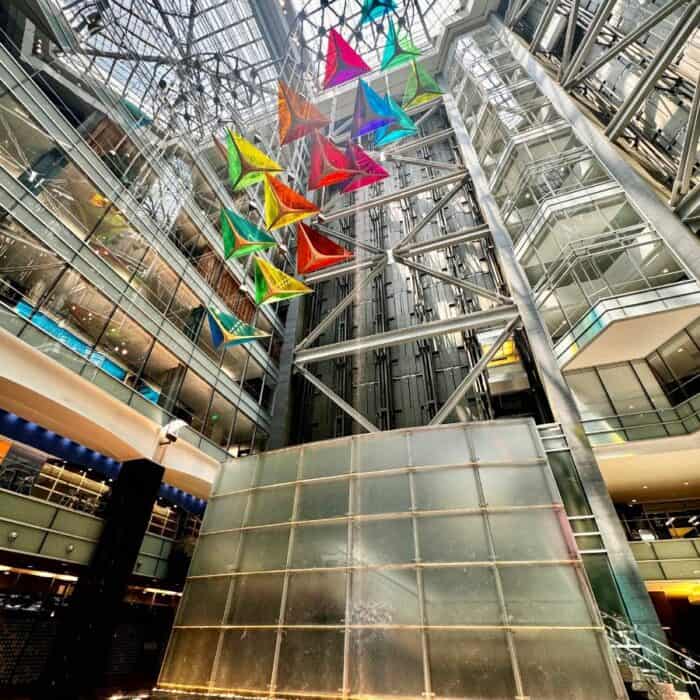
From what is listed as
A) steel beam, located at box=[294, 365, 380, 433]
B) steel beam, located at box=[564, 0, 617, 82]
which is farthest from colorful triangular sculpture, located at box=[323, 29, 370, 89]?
steel beam, located at box=[294, 365, 380, 433]

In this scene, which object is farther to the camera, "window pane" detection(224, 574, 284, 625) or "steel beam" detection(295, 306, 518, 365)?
"steel beam" detection(295, 306, 518, 365)

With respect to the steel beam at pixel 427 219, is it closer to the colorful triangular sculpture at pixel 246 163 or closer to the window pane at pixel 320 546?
the colorful triangular sculpture at pixel 246 163

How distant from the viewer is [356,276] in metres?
27.2

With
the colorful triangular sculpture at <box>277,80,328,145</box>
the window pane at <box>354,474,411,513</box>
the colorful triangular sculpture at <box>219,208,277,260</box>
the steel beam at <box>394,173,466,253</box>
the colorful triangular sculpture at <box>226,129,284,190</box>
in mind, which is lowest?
the window pane at <box>354,474,411,513</box>

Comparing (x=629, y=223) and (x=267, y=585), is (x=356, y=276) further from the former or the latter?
(x=267, y=585)

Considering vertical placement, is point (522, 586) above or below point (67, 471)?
below

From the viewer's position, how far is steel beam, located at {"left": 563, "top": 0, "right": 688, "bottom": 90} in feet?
49.2

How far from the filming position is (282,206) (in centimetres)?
1809

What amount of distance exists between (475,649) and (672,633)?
64.9 feet

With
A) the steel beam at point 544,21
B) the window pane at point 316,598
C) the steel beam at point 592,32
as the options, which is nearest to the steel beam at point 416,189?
the steel beam at point 592,32

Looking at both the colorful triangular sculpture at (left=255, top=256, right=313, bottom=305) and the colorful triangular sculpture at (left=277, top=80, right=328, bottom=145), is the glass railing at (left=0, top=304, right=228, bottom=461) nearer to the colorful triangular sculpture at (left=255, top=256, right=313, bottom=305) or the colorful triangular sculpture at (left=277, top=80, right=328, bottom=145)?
the colorful triangular sculpture at (left=255, top=256, right=313, bottom=305)

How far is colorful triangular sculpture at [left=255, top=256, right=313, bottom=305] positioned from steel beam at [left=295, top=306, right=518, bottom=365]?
13.8 ft

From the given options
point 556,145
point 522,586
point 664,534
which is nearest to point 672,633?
point 664,534

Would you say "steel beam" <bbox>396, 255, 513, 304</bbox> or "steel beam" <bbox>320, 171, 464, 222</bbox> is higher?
"steel beam" <bbox>320, 171, 464, 222</bbox>
